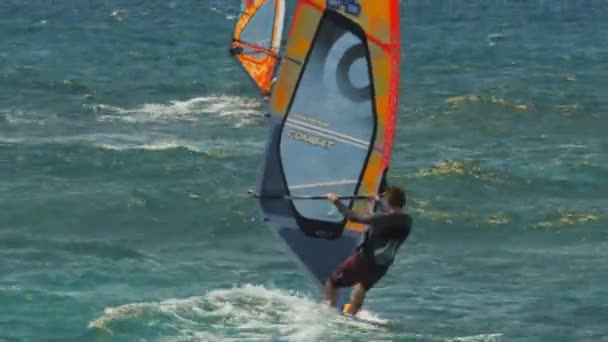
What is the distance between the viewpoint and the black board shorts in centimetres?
1894

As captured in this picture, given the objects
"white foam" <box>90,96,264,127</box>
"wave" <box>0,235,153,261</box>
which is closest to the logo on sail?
Answer: "wave" <box>0,235,153,261</box>

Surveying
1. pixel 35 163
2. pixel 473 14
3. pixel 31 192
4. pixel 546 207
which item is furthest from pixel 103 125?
pixel 473 14

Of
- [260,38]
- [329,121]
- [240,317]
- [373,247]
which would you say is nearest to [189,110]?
[260,38]

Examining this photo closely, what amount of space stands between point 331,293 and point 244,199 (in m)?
10.2

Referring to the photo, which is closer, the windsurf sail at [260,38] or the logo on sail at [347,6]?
the logo on sail at [347,6]

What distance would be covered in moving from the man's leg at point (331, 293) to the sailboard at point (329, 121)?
9 centimetres

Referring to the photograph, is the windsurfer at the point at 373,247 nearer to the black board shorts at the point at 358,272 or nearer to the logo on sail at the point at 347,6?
the black board shorts at the point at 358,272

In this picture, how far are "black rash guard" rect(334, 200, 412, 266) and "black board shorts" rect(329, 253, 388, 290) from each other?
0.28 feet

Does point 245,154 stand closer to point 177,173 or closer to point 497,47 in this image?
point 177,173

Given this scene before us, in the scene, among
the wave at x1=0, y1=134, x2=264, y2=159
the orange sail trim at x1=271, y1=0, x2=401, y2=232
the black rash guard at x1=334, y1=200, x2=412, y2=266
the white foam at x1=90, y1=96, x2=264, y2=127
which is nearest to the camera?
the black rash guard at x1=334, y1=200, x2=412, y2=266

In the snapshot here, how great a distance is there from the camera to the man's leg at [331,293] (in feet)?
63.8

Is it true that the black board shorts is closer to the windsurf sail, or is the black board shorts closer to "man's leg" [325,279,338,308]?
"man's leg" [325,279,338,308]

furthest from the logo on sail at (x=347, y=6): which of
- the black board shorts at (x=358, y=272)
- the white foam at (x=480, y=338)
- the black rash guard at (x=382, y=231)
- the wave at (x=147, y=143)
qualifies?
the wave at (x=147, y=143)

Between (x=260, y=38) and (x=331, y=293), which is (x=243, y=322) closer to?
(x=331, y=293)
